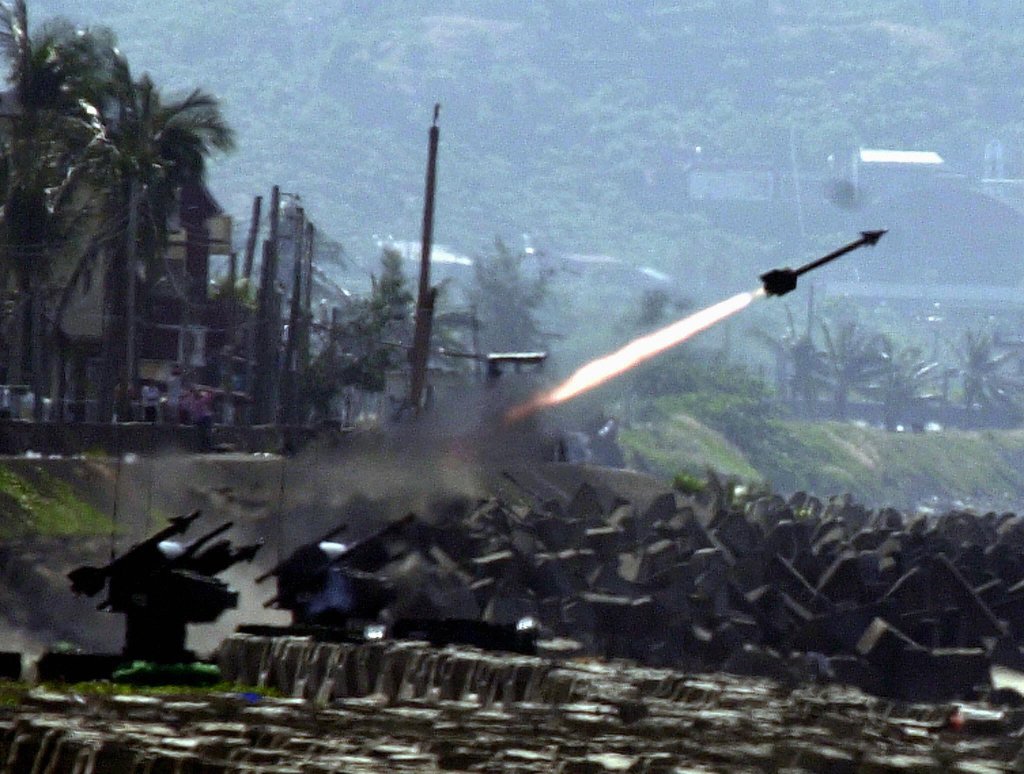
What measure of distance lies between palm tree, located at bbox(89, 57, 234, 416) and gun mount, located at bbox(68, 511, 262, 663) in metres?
37.2

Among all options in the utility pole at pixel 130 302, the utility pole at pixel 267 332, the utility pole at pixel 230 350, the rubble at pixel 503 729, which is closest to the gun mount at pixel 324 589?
the rubble at pixel 503 729

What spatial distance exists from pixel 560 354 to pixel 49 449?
766 inches

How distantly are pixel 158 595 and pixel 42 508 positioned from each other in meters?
17.3

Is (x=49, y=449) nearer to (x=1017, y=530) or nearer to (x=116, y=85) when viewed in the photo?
(x=116, y=85)

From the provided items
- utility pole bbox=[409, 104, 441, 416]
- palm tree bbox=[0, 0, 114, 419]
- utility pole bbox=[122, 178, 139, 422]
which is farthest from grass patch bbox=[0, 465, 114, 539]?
palm tree bbox=[0, 0, 114, 419]

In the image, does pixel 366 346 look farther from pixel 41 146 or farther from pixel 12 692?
pixel 12 692

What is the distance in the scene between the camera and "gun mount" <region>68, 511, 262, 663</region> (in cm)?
3984

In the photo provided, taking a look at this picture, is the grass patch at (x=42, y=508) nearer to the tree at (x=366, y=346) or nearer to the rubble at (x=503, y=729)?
the rubble at (x=503, y=729)

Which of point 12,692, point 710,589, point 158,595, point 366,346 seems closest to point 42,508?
point 158,595

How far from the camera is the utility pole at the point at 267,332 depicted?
89312mm

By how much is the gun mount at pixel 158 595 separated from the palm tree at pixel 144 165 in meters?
37.2

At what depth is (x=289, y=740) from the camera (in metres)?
23.1

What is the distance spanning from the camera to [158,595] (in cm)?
3988

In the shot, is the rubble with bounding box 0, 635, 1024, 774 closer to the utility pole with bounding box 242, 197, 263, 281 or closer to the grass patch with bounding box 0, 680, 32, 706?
the grass patch with bounding box 0, 680, 32, 706
